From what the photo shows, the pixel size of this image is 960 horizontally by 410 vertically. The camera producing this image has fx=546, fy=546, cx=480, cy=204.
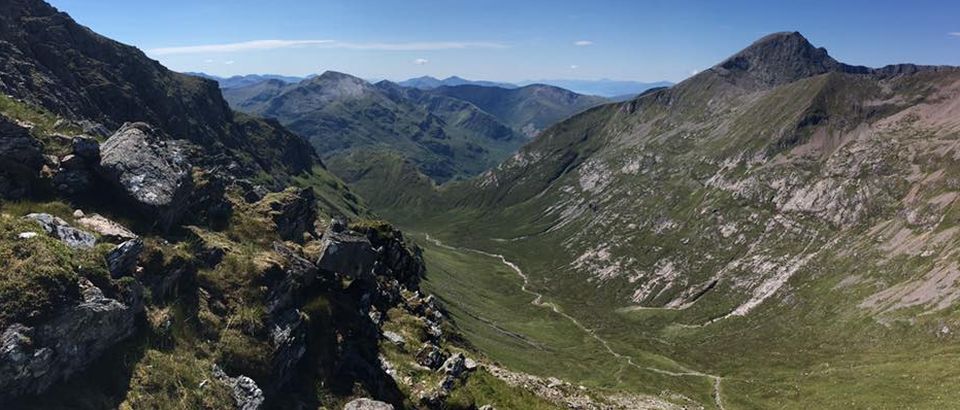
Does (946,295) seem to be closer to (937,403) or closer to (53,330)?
(937,403)

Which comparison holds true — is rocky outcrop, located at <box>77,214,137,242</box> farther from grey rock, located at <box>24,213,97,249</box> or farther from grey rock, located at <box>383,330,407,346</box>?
grey rock, located at <box>383,330,407,346</box>

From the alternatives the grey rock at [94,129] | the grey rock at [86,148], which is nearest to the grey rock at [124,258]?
the grey rock at [86,148]

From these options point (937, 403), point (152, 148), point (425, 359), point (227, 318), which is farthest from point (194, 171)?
point (937, 403)

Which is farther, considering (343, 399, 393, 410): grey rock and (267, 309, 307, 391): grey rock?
(343, 399, 393, 410): grey rock

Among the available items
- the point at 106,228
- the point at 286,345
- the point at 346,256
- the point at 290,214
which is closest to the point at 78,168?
the point at 106,228

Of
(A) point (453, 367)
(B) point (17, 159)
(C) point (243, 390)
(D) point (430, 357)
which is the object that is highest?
(B) point (17, 159)

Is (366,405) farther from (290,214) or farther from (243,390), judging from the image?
(290,214)

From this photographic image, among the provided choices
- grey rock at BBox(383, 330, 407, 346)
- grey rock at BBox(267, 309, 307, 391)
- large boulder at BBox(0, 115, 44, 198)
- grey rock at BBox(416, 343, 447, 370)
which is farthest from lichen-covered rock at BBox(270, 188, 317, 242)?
large boulder at BBox(0, 115, 44, 198)
